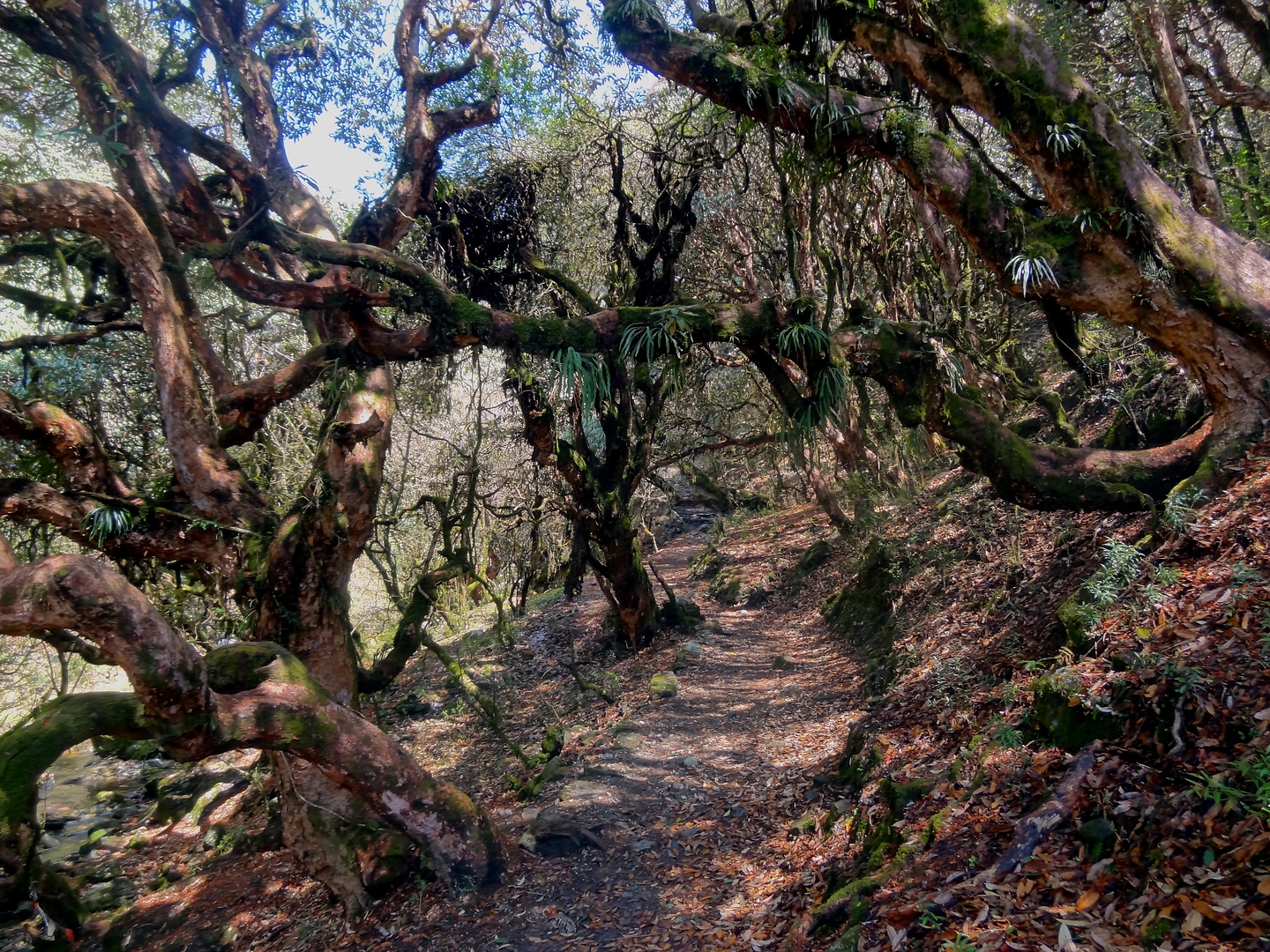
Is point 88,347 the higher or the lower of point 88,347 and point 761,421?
the higher

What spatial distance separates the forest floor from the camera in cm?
279

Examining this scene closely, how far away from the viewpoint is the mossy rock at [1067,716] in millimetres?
3508

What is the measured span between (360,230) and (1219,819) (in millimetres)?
7823

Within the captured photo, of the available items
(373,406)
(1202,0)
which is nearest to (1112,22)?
(1202,0)

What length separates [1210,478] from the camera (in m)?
4.60

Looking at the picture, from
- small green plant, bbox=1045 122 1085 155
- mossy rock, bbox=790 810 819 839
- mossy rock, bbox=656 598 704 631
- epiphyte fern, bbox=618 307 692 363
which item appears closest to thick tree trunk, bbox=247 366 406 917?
epiphyte fern, bbox=618 307 692 363

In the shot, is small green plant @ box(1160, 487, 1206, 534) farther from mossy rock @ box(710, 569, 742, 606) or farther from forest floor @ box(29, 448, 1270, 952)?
mossy rock @ box(710, 569, 742, 606)

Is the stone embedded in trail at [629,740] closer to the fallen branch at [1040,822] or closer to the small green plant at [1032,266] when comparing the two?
the fallen branch at [1040,822]

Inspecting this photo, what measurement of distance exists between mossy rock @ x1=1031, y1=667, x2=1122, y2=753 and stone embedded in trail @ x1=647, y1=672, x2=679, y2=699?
5.14 m

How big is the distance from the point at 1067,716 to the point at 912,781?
1.09m

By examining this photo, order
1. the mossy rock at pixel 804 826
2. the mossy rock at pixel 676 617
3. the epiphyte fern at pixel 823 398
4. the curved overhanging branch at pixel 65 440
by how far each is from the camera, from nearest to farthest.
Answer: the curved overhanging branch at pixel 65 440
the mossy rock at pixel 804 826
the epiphyte fern at pixel 823 398
the mossy rock at pixel 676 617

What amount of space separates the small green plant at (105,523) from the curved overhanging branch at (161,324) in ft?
1.47

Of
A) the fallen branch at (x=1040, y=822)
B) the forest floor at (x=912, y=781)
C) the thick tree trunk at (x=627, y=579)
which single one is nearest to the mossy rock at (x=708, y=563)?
the thick tree trunk at (x=627, y=579)

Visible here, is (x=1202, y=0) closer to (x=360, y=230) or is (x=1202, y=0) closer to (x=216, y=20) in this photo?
(x=360, y=230)
